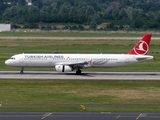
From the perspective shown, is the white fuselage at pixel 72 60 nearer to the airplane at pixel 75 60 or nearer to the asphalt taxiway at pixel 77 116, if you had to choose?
the airplane at pixel 75 60

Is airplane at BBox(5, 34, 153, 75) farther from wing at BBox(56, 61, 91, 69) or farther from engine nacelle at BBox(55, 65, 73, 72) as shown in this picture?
engine nacelle at BBox(55, 65, 73, 72)

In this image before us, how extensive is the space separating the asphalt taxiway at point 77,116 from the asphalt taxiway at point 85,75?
80.7 ft

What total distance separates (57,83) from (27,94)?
8805 millimetres

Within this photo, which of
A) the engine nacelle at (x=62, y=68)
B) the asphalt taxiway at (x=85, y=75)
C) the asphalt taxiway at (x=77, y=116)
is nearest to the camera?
the asphalt taxiway at (x=77, y=116)

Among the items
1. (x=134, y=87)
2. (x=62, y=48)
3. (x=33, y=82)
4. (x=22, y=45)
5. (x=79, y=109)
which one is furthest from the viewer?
(x=22, y=45)

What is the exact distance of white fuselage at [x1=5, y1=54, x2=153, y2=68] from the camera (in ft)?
219

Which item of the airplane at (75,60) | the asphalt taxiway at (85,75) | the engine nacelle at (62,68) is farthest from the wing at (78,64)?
the asphalt taxiway at (85,75)

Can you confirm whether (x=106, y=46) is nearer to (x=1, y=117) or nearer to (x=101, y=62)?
(x=101, y=62)

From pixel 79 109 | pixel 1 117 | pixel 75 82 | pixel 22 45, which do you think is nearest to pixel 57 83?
pixel 75 82

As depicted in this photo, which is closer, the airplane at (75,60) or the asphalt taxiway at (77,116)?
the asphalt taxiway at (77,116)

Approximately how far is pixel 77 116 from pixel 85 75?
30.0 m

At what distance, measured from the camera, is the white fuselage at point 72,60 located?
66875mm

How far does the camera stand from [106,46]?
118 m

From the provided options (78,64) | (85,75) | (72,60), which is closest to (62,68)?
(78,64)
